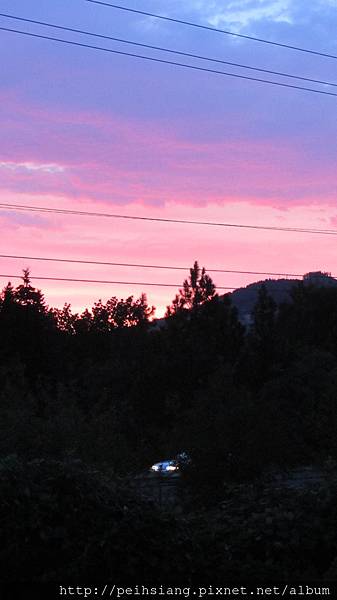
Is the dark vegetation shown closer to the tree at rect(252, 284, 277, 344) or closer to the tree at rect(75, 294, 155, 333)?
the tree at rect(252, 284, 277, 344)

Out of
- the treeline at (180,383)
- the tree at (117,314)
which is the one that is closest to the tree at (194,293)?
the treeline at (180,383)

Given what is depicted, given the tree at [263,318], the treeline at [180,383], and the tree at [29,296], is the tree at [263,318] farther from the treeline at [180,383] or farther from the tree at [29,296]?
the tree at [29,296]

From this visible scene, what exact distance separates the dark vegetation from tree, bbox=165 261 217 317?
498cm

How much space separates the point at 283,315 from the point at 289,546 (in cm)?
7443

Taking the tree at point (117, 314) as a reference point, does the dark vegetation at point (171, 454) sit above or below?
below

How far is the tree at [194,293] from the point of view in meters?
71.6

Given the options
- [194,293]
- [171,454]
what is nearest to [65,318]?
[194,293]

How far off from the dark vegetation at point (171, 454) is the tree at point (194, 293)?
16.3 ft

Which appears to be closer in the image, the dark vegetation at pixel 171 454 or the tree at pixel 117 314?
the dark vegetation at pixel 171 454

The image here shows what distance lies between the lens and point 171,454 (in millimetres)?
24016

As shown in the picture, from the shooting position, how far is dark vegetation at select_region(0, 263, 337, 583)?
796 cm

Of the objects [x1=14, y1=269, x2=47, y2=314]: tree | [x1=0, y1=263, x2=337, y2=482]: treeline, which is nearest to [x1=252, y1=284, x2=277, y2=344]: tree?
[x1=0, y1=263, x2=337, y2=482]: treeline

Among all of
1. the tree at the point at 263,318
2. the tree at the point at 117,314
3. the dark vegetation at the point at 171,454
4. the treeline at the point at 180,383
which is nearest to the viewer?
the dark vegetation at the point at 171,454

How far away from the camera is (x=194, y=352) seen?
5584cm
